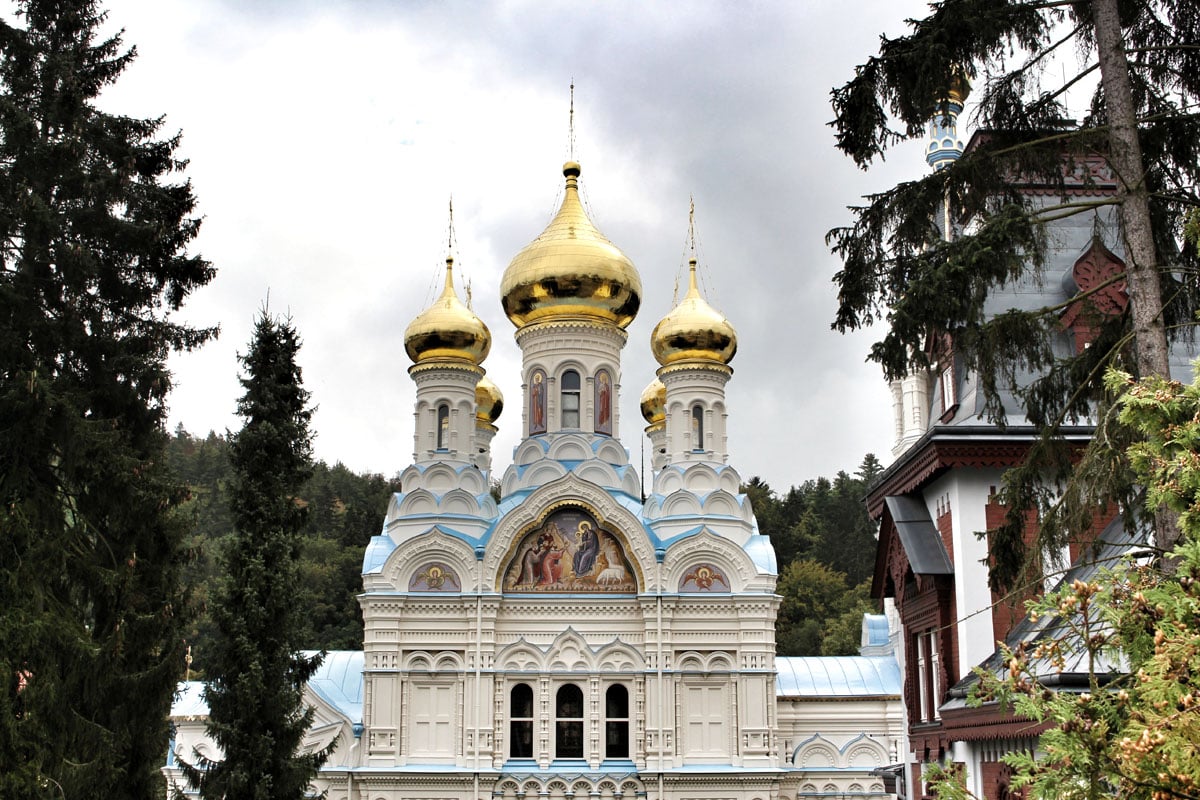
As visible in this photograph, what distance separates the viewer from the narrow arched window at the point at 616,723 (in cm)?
2814

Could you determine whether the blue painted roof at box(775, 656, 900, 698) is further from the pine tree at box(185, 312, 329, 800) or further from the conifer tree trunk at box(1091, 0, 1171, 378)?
the conifer tree trunk at box(1091, 0, 1171, 378)

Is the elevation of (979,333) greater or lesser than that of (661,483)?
lesser

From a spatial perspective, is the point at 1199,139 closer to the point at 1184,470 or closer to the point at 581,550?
the point at 1184,470

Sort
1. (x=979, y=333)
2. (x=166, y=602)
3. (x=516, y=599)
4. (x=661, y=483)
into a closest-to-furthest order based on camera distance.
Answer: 1. (x=979, y=333)
2. (x=166, y=602)
3. (x=516, y=599)
4. (x=661, y=483)

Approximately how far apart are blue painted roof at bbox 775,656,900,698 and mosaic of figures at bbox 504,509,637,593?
16.6 ft

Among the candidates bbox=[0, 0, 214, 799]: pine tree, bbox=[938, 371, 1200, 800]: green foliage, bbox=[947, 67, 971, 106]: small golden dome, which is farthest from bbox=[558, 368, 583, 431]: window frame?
bbox=[938, 371, 1200, 800]: green foliage

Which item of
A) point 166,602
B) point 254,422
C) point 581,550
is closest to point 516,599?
point 581,550

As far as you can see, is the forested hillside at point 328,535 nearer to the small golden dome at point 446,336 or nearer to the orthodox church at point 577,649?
the small golden dome at point 446,336

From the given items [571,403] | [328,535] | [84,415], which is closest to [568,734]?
[571,403]

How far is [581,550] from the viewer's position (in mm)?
28922

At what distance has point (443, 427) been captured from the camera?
3158 centimetres

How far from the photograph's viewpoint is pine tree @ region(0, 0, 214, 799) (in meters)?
12.7

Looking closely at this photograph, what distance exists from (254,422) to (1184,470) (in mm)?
13400

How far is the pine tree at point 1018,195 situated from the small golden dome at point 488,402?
2967cm
